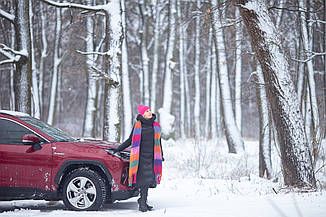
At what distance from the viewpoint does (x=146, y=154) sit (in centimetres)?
634

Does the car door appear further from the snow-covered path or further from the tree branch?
the tree branch

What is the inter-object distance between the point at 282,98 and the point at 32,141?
489 centimetres

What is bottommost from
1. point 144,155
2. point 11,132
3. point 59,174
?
point 59,174

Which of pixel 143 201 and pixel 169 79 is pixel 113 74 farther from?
pixel 169 79

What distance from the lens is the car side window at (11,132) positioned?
639cm

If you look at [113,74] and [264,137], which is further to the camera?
[264,137]

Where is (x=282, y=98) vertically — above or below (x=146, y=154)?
above

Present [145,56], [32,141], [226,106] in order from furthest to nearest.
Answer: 1. [145,56]
2. [226,106]
3. [32,141]

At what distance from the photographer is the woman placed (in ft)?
20.5

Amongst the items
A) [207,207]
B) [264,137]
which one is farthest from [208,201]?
[264,137]

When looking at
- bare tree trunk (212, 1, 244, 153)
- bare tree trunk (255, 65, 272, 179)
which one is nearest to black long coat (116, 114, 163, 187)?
bare tree trunk (255, 65, 272, 179)

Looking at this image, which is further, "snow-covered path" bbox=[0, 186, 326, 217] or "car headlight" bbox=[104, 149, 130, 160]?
"car headlight" bbox=[104, 149, 130, 160]

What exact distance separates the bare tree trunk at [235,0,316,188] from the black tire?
380 cm

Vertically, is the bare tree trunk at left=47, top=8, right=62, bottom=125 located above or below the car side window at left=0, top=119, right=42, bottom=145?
above
